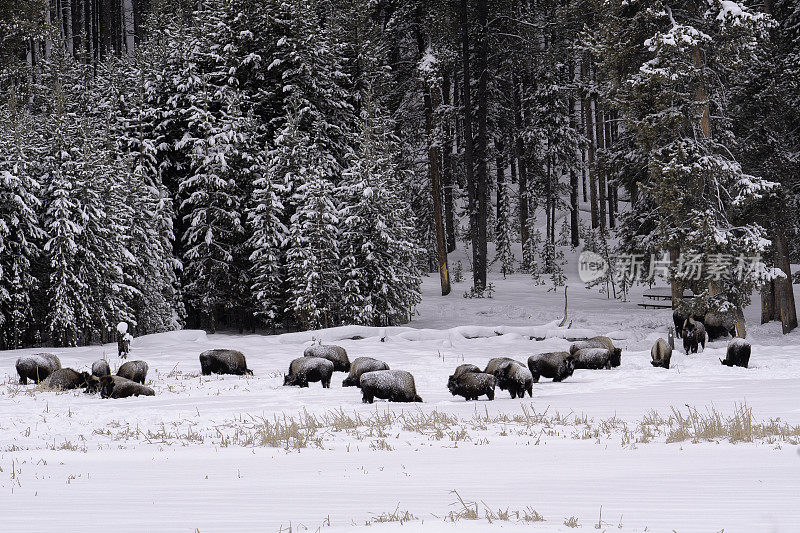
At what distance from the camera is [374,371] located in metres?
15.1

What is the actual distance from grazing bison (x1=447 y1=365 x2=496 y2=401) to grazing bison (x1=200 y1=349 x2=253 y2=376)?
20.1 feet

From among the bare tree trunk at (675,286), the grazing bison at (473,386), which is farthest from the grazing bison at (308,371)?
the bare tree trunk at (675,286)

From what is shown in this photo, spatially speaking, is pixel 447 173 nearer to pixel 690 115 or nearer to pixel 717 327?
pixel 690 115

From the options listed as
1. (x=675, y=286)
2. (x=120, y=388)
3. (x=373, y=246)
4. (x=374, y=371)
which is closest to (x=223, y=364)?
(x=120, y=388)

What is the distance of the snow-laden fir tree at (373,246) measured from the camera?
1151 inches

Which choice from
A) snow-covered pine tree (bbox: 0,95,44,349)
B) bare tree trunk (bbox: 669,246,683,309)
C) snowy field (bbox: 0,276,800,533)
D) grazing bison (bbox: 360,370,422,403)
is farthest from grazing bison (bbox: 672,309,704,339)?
snow-covered pine tree (bbox: 0,95,44,349)

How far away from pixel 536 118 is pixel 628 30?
26.5m

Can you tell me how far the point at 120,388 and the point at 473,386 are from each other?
7254mm

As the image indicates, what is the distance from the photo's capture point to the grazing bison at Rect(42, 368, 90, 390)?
15789mm

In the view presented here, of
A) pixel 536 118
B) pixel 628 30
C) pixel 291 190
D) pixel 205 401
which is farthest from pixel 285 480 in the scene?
pixel 536 118

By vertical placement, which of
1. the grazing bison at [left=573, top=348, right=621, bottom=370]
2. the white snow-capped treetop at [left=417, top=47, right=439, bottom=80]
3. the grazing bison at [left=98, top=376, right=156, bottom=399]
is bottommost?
the grazing bison at [left=573, top=348, right=621, bottom=370]

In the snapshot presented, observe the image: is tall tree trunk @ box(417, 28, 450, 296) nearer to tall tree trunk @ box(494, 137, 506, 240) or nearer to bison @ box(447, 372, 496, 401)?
tall tree trunk @ box(494, 137, 506, 240)

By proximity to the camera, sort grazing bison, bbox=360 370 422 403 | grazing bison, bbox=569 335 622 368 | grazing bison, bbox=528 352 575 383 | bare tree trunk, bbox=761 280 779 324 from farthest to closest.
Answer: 1. bare tree trunk, bbox=761 280 779 324
2. grazing bison, bbox=569 335 622 368
3. grazing bison, bbox=528 352 575 383
4. grazing bison, bbox=360 370 422 403

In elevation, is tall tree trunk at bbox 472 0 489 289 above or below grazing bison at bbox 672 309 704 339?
above
